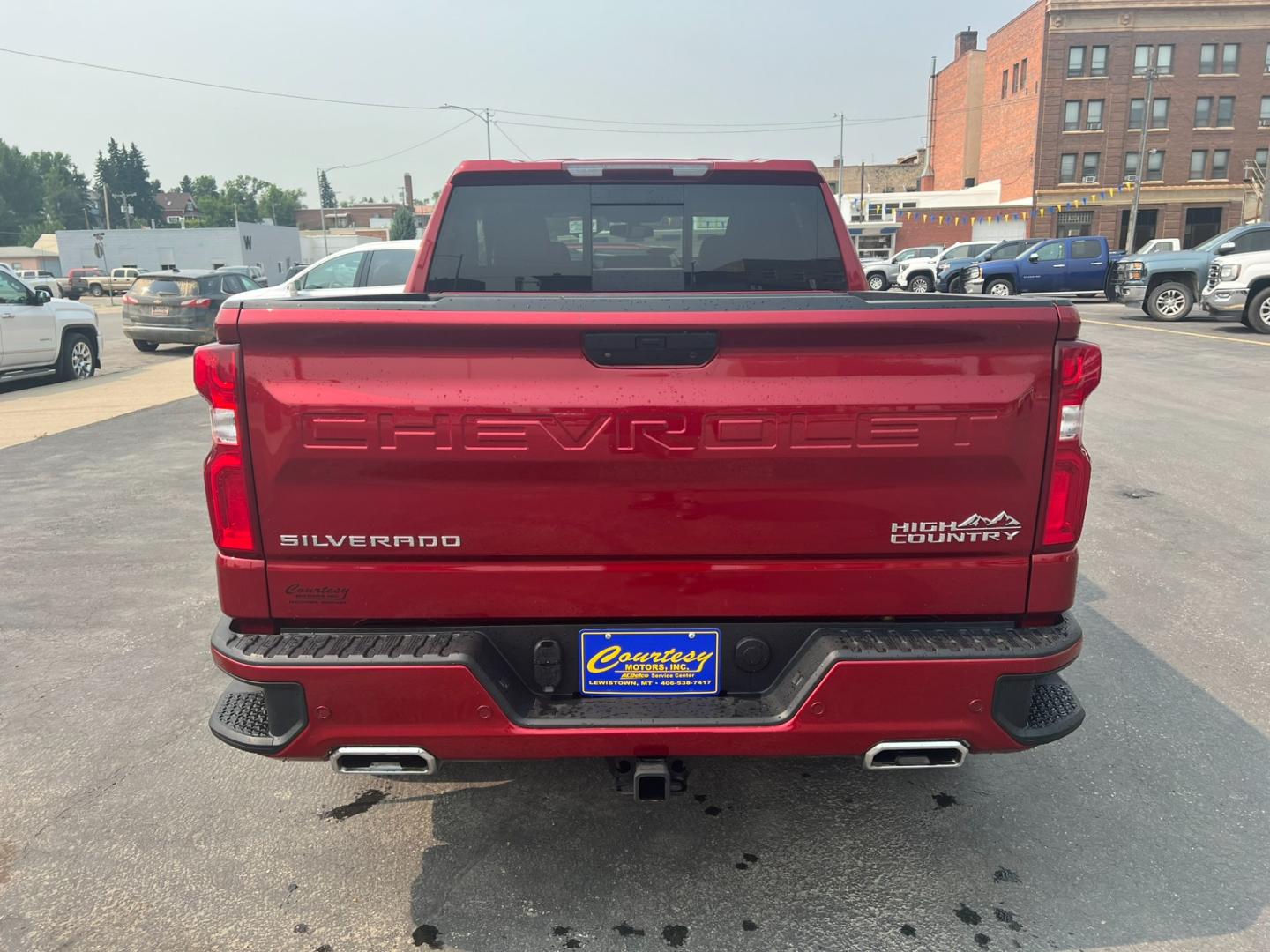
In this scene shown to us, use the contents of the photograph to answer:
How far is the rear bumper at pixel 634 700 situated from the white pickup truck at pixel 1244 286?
721 inches

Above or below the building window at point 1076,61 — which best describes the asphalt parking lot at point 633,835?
below

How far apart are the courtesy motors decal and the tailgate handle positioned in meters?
0.66

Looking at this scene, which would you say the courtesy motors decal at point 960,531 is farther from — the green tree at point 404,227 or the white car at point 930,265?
the green tree at point 404,227

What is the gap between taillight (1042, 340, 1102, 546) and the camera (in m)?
2.26

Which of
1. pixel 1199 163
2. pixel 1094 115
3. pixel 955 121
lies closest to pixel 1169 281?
pixel 1094 115

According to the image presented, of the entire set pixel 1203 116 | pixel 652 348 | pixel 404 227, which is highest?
pixel 1203 116

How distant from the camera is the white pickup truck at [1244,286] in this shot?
16.9 metres

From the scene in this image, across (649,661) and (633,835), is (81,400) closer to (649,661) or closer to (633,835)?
(633,835)

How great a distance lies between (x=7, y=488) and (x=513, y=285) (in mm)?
6008

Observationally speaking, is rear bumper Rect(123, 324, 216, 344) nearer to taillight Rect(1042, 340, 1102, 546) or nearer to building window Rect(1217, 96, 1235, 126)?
taillight Rect(1042, 340, 1102, 546)

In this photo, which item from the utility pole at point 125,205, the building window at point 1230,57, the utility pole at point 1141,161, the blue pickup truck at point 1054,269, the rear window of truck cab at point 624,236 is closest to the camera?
the rear window of truck cab at point 624,236

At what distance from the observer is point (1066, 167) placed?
56.3m

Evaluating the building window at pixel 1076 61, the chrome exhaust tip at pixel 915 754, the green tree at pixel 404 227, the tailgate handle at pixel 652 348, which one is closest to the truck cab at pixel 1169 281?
the chrome exhaust tip at pixel 915 754

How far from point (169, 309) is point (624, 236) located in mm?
17620
